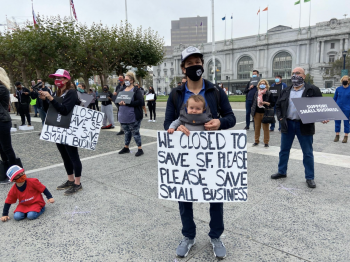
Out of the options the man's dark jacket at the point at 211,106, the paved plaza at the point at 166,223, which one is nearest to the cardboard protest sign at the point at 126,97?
the paved plaza at the point at 166,223

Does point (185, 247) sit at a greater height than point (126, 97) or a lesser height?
lesser

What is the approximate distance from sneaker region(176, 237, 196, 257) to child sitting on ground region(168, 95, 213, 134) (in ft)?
3.60

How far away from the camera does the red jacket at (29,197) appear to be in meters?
3.22

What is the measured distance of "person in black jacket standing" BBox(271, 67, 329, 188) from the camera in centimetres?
405

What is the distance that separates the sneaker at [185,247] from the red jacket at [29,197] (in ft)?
6.64

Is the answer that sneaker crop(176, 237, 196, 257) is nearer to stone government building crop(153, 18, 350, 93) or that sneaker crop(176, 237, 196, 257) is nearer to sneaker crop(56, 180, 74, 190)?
sneaker crop(56, 180, 74, 190)

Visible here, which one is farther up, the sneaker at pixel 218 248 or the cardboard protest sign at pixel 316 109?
the cardboard protest sign at pixel 316 109

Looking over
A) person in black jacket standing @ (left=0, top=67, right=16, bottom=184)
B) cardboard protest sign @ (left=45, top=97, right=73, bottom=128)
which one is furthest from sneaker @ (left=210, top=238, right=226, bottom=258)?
person in black jacket standing @ (left=0, top=67, right=16, bottom=184)

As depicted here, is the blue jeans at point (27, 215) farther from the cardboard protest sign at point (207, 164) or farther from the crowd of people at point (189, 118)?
the cardboard protest sign at point (207, 164)

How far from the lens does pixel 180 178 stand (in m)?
2.47

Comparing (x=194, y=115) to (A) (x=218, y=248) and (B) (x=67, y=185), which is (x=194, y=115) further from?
(B) (x=67, y=185)

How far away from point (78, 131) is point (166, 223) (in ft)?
7.32

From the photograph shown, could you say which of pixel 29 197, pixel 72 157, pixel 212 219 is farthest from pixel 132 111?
pixel 212 219

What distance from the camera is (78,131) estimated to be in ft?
13.9
